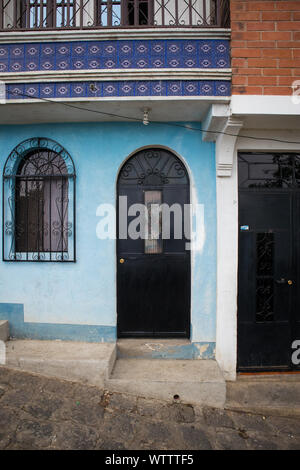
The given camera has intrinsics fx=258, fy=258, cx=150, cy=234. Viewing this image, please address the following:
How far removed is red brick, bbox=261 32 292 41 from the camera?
304 cm

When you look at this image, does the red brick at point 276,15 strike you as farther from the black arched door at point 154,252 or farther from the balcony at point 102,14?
the black arched door at point 154,252

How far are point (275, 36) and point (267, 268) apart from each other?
2882 mm

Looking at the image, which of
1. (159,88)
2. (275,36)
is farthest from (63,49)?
(275,36)

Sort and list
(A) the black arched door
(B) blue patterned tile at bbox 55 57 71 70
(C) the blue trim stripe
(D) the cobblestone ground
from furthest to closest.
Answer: (A) the black arched door
(C) the blue trim stripe
(B) blue patterned tile at bbox 55 57 71 70
(D) the cobblestone ground

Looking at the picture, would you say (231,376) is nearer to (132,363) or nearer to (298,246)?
(132,363)

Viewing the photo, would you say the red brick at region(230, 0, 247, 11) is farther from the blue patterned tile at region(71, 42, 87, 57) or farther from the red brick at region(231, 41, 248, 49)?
the blue patterned tile at region(71, 42, 87, 57)

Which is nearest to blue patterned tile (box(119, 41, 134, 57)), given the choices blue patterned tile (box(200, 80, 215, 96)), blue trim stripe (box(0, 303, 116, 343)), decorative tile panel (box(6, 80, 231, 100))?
decorative tile panel (box(6, 80, 231, 100))

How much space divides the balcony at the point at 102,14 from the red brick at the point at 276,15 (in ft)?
1.37

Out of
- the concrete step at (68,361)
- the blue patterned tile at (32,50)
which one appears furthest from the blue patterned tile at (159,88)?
the concrete step at (68,361)

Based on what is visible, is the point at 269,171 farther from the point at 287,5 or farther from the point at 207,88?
the point at 287,5

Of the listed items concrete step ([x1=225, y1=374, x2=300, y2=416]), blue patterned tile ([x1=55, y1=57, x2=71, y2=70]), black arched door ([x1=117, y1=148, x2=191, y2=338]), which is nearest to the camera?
concrete step ([x1=225, y1=374, x2=300, y2=416])

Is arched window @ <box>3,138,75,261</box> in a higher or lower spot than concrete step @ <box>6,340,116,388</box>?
higher

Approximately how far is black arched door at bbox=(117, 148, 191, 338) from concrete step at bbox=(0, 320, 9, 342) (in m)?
1.56

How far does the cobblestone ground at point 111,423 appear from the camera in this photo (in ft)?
7.95
